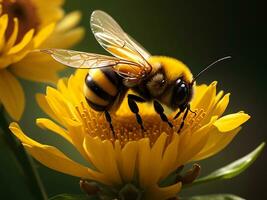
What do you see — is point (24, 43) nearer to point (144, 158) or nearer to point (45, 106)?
point (45, 106)

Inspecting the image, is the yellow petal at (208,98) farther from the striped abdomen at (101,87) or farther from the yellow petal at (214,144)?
the striped abdomen at (101,87)

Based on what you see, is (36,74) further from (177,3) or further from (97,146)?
(177,3)

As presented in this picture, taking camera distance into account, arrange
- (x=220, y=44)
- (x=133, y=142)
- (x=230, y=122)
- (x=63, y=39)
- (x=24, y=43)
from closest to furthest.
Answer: (x=133, y=142) → (x=230, y=122) → (x=24, y=43) → (x=63, y=39) → (x=220, y=44)

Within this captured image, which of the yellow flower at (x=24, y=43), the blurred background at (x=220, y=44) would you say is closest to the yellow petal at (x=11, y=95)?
the yellow flower at (x=24, y=43)

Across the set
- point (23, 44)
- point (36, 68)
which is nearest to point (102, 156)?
point (23, 44)

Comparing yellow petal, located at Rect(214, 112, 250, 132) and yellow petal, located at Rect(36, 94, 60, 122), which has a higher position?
yellow petal, located at Rect(214, 112, 250, 132)

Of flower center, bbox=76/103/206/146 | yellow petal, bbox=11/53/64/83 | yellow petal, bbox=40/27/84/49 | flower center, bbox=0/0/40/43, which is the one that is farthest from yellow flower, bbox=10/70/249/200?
yellow petal, bbox=40/27/84/49

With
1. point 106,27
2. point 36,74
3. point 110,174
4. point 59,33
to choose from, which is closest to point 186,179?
point 110,174

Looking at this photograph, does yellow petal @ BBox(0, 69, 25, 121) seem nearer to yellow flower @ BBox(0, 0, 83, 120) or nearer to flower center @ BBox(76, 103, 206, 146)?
yellow flower @ BBox(0, 0, 83, 120)
